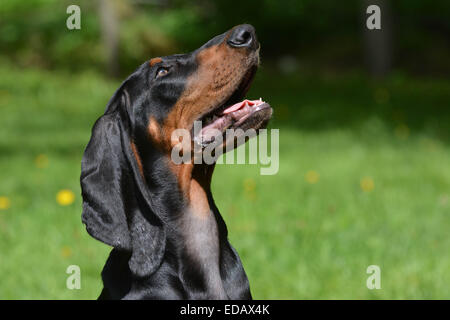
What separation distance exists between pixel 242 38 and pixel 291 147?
6483mm

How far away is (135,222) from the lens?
2883 millimetres

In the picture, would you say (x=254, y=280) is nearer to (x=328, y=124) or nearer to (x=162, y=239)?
(x=162, y=239)

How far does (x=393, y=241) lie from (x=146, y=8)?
17.7 meters

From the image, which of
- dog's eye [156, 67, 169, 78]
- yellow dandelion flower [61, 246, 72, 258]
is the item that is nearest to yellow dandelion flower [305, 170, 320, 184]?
yellow dandelion flower [61, 246, 72, 258]

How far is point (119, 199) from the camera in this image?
2865 millimetres

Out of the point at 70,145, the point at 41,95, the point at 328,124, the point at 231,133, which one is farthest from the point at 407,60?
the point at 231,133

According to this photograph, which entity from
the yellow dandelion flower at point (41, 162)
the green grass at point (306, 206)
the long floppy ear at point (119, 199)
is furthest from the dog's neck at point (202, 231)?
the yellow dandelion flower at point (41, 162)

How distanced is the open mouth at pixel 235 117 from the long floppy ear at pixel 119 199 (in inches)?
13.1

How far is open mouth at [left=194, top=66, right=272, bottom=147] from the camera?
109 inches

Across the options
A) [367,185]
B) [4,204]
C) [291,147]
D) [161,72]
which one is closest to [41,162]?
[4,204]

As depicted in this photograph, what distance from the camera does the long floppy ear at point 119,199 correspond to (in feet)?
9.23

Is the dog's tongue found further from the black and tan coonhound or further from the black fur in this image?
the black fur

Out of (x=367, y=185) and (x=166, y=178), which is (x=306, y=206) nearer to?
(x=367, y=185)

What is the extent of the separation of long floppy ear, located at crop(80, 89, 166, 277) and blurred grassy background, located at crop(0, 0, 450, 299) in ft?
5.41
